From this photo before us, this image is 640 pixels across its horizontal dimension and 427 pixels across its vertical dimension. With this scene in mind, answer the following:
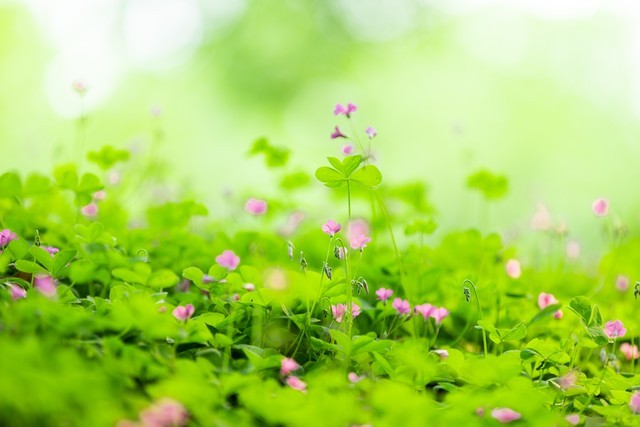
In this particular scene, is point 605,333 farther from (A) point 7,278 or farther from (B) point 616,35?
(B) point 616,35

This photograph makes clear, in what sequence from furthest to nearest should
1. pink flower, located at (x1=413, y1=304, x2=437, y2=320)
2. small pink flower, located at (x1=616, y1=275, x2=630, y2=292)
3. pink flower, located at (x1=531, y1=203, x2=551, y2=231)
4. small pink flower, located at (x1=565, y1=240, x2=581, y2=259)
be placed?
small pink flower, located at (x1=565, y1=240, x2=581, y2=259) → pink flower, located at (x1=531, y1=203, x2=551, y2=231) → small pink flower, located at (x1=616, y1=275, x2=630, y2=292) → pink flower, located at (x1=413, y1=304, x2=437, y2=320)

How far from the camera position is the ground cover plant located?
971 millimetres

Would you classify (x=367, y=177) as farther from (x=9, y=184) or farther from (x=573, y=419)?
(x=9, y=184)

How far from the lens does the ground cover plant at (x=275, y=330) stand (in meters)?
0.97

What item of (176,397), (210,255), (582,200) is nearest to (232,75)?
(582,200)

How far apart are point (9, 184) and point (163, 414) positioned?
898 millimetres

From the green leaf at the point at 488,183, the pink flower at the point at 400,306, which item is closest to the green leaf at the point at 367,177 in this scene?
the pink flower at the point at 400,306

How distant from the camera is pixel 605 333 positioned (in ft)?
4.31

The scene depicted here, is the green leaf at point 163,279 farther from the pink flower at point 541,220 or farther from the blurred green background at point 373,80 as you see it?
→ the blurred green background at point 373,80

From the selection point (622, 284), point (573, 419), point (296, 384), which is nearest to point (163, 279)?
point (296, 384)

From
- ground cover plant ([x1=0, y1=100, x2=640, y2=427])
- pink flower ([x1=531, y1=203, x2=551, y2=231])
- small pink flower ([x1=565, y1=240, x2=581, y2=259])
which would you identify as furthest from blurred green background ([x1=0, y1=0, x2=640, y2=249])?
ground cover plant ([x1=0, y1=100, x2=640, y2=427])

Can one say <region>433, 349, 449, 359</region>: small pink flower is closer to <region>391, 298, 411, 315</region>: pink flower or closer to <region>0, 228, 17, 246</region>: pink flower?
<region>391, 298, 411, 315</region>: pink flower

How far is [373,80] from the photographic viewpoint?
11.3 metres

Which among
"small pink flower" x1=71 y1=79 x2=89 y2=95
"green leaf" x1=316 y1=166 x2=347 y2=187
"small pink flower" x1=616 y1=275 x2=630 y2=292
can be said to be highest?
"small pink flower" x1=71 y1=79 x2=89 y2=95
